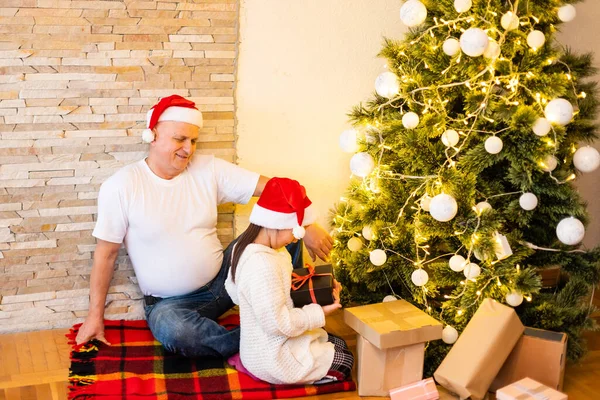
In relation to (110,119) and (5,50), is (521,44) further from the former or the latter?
(5,50)

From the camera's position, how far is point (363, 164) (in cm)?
253

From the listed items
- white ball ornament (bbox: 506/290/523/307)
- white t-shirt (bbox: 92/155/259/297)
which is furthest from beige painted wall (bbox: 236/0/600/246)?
white ball ornament (bbox: 506/290/523/307)

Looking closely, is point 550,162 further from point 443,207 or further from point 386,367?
point 386,367

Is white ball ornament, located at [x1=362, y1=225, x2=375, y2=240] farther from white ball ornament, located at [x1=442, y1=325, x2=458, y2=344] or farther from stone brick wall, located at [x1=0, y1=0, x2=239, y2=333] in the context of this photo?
stone brick wall, located at [x1=0, y1=0, x2=239, y2=333]

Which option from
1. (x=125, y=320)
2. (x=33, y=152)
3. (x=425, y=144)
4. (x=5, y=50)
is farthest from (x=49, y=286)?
(x=425, y=144)

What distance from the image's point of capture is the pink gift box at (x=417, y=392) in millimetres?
2225

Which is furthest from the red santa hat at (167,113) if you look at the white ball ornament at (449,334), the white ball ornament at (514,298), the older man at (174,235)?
the white ball ornament at (514,298)

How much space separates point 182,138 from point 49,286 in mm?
844

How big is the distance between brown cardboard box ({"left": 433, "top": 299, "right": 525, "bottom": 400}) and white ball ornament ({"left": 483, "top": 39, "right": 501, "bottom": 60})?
862 mm

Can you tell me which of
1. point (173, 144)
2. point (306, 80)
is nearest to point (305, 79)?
point (306, 80)

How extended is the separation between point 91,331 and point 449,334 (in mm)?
1364

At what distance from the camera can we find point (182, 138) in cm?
257

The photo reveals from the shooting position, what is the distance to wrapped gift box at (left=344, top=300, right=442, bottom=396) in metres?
2.21

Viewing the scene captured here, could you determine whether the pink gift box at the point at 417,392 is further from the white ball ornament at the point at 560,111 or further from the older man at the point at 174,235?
the white ball ornament at the point at 560,111
